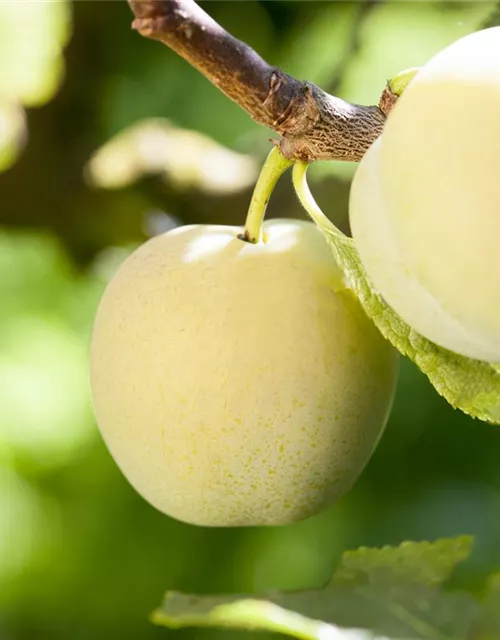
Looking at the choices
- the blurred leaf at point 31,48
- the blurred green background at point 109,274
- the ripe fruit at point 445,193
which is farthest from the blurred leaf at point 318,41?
the ripe fruit at point 445,193

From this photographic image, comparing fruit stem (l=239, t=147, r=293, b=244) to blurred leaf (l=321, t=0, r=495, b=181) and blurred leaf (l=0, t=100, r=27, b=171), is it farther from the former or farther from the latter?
blurred leaf (l=0, t=100, r=27, b=171)

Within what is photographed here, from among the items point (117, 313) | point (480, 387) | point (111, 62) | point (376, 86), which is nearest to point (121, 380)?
point (117, 313)

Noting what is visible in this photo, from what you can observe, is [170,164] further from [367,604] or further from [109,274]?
[367,604]

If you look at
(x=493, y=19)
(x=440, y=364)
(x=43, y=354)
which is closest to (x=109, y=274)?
(x=43, y=354)

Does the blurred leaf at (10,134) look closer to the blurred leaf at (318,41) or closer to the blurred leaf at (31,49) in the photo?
the blurred leaf at (31,49)

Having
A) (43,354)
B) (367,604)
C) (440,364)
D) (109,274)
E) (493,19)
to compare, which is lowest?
(43,354)

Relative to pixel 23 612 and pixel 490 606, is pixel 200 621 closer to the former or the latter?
pixel 490 606

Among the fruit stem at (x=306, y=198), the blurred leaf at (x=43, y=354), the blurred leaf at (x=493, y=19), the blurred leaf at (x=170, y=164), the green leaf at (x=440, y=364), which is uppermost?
the blurred leaf at (x=493, y=19)
